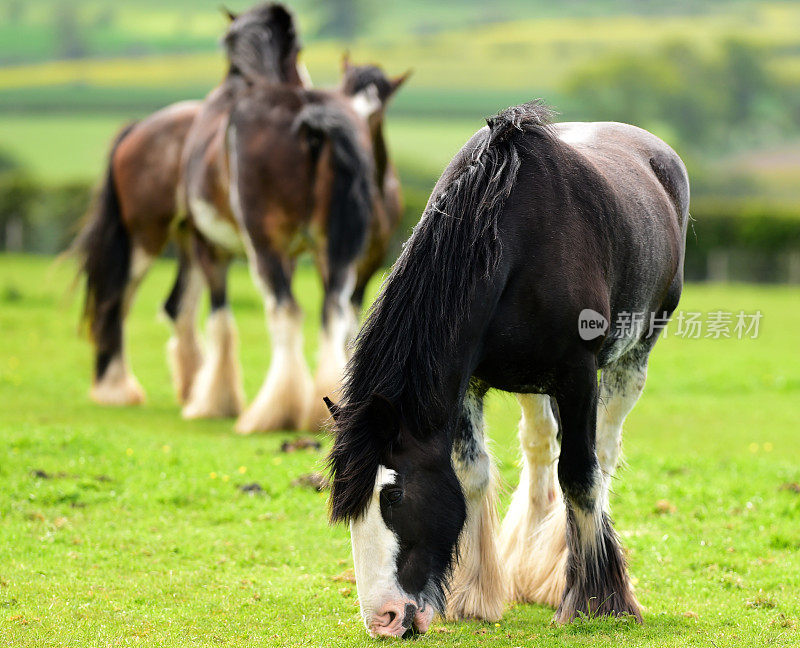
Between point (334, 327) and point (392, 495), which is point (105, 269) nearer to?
point (334, 327)

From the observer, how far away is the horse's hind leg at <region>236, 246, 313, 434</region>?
934 cm

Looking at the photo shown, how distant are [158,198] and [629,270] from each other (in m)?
7.41

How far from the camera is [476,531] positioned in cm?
489

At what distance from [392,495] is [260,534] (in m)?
2.53

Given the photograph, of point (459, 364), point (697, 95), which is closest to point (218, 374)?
point (459, 364)

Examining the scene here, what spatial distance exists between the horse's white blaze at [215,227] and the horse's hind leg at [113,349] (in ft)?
4.93

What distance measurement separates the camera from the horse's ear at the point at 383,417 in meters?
4.00

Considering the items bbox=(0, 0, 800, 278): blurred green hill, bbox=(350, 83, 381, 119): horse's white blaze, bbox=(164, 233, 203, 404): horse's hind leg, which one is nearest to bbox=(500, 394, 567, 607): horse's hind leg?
bbox=(350, 83, 381, 119): horse's white blaze

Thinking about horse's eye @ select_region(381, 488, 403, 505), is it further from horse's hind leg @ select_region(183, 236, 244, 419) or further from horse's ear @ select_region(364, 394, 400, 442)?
horse's hind leg @ select_region(183, 236, 244, 419)

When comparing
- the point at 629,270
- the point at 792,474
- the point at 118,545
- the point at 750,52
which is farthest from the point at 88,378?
the point at 750,52

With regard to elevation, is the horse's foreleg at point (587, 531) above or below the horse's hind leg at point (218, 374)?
above

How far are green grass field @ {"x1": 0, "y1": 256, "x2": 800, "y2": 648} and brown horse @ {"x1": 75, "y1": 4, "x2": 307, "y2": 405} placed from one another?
1.64ft

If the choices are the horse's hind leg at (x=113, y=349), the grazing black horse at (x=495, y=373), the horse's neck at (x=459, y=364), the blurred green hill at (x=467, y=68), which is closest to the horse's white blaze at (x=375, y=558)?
the grazing black horse at (x=495, y=373)

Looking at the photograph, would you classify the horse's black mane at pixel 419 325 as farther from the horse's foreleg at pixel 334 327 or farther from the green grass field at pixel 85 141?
the green grass field at pixel 85 141
